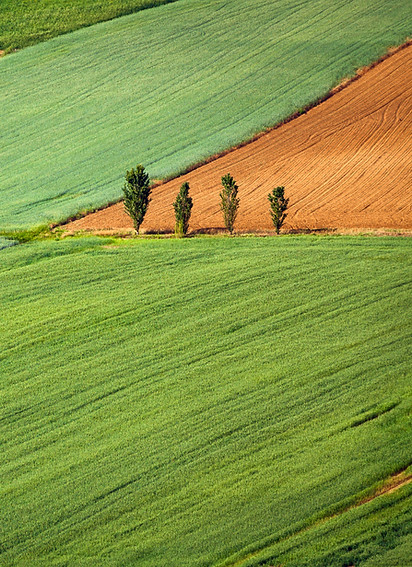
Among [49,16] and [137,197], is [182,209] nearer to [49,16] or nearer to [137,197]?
[137,197]

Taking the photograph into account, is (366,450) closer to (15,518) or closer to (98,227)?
(15,518)

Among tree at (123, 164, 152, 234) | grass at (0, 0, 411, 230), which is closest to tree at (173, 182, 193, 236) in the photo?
tree at (123, 164, 152, 234)

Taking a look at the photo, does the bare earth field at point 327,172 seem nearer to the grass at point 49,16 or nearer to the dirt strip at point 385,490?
the dirt strip at point 385,490

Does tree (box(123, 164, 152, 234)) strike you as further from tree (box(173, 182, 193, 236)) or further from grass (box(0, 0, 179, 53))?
grass (box(0, 0, 179, 53))

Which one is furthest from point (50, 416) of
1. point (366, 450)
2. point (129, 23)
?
point (129, 23)

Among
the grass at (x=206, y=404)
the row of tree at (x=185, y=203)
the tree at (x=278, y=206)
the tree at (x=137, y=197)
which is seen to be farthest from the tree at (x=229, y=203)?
the tree at (x=137, y=197)

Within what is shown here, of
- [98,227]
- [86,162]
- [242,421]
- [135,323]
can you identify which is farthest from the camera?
[86,162]

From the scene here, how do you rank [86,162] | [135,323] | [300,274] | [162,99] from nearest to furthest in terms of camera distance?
[135,323]
[300,274]
[86,162]
[162,99]

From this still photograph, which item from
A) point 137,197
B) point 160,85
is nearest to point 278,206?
point 137,197
